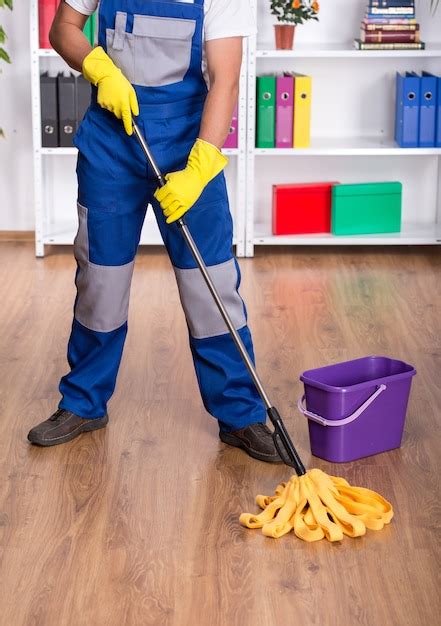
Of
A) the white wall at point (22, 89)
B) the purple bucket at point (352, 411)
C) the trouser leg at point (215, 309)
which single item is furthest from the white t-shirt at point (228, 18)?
the white wall at point (22, 89)

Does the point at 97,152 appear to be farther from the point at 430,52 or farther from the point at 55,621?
the point at 430,52

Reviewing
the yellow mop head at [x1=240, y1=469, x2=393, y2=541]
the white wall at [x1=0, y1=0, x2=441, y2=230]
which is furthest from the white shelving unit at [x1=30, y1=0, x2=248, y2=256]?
the yellow mop head at [x1=240, y1=469, x2=393, y2=541]

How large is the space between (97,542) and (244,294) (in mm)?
2014

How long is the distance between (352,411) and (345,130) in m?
2.59

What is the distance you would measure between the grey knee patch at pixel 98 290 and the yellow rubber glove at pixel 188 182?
0.27m

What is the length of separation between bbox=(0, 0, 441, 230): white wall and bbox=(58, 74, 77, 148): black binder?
0.34 metres

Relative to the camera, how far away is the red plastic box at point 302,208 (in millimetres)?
4824

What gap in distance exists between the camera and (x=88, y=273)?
2.76 meters

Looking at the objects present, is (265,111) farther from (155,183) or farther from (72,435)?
(72,435)

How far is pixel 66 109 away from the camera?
461 cm

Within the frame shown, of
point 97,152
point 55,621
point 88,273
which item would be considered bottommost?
point 55,621

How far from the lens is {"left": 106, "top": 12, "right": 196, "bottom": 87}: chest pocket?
2.52m

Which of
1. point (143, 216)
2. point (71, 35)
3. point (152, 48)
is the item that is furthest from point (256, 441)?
point (71, 35)

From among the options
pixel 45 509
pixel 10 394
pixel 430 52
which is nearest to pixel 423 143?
pixel 430 52
